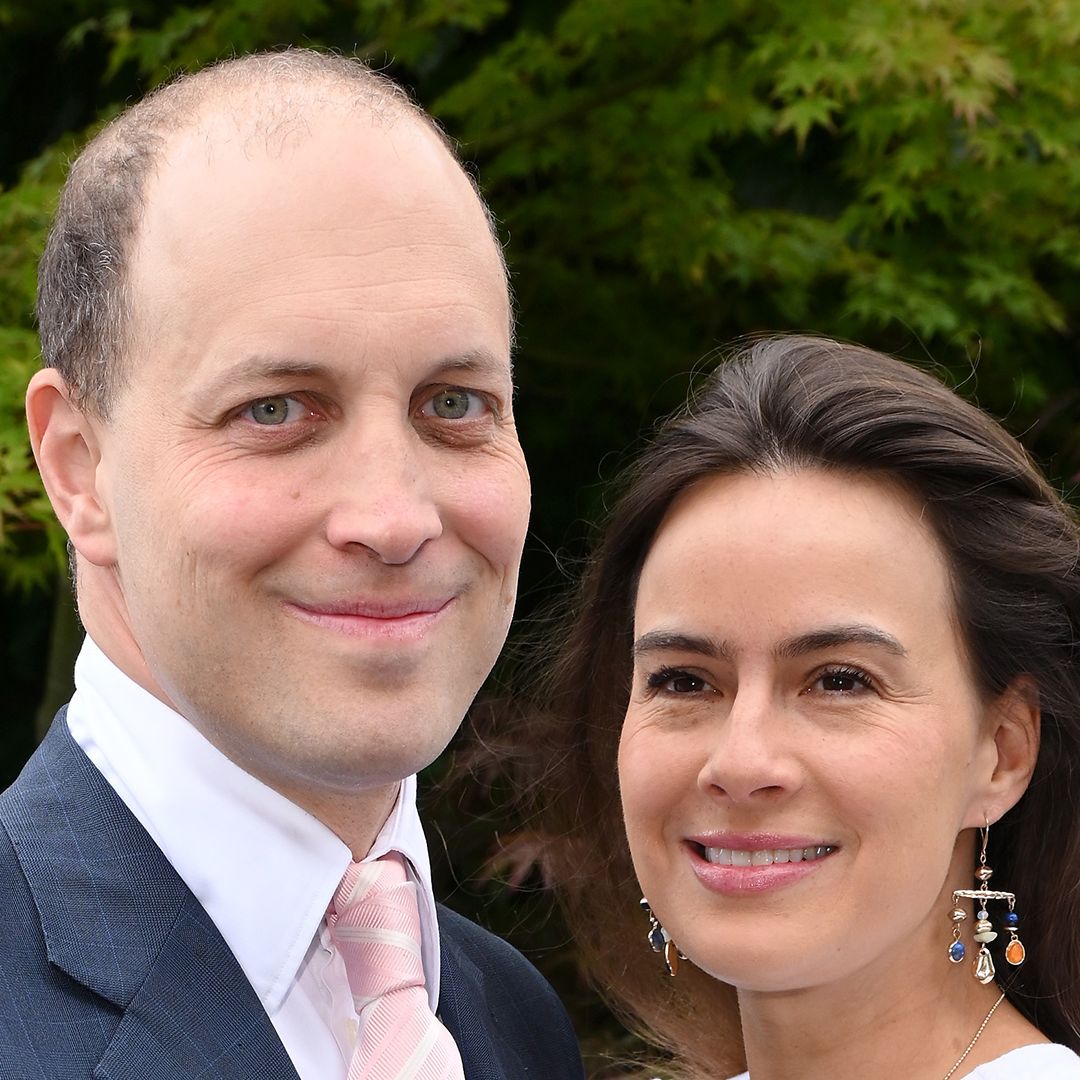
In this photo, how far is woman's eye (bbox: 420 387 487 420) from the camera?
2209 millimetres

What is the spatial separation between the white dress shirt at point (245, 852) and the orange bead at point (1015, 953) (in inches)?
45.7

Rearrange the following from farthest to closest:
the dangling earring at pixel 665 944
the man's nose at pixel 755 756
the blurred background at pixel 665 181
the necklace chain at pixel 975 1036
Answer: the blurred background at pixel 665 181, the dangling earring at pixel 665 944, the necklace chain at pixel 975 1036, the man's nose at pixel 755 756

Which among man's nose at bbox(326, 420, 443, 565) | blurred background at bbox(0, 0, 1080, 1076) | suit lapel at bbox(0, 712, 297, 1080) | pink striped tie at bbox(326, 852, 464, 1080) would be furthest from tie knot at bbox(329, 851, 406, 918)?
blurred background at bbox(0, 0, 1080, 1076)

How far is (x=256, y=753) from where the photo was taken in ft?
7.13

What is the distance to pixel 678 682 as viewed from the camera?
9.07ft

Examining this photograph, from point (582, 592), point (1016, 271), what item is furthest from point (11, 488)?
point (1016, 271)

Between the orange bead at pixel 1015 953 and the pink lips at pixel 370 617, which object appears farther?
the orange bead at pixel 1015 953

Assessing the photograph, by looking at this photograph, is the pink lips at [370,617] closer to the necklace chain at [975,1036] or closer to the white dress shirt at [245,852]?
the white dress shirt at [245,852]

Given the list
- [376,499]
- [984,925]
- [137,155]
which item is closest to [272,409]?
[376,499]

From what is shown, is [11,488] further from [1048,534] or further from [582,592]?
[1048,534]

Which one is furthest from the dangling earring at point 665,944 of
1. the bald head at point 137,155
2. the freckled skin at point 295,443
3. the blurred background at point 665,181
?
the bald head at point 137,155

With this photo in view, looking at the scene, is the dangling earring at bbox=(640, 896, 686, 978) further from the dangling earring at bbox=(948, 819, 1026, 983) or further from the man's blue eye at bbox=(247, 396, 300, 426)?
the man's blue eye at bbox=(247, 396, 300, 426)

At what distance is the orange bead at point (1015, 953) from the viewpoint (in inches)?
111

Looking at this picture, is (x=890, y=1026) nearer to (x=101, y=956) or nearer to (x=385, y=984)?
(x=385, y=984)
